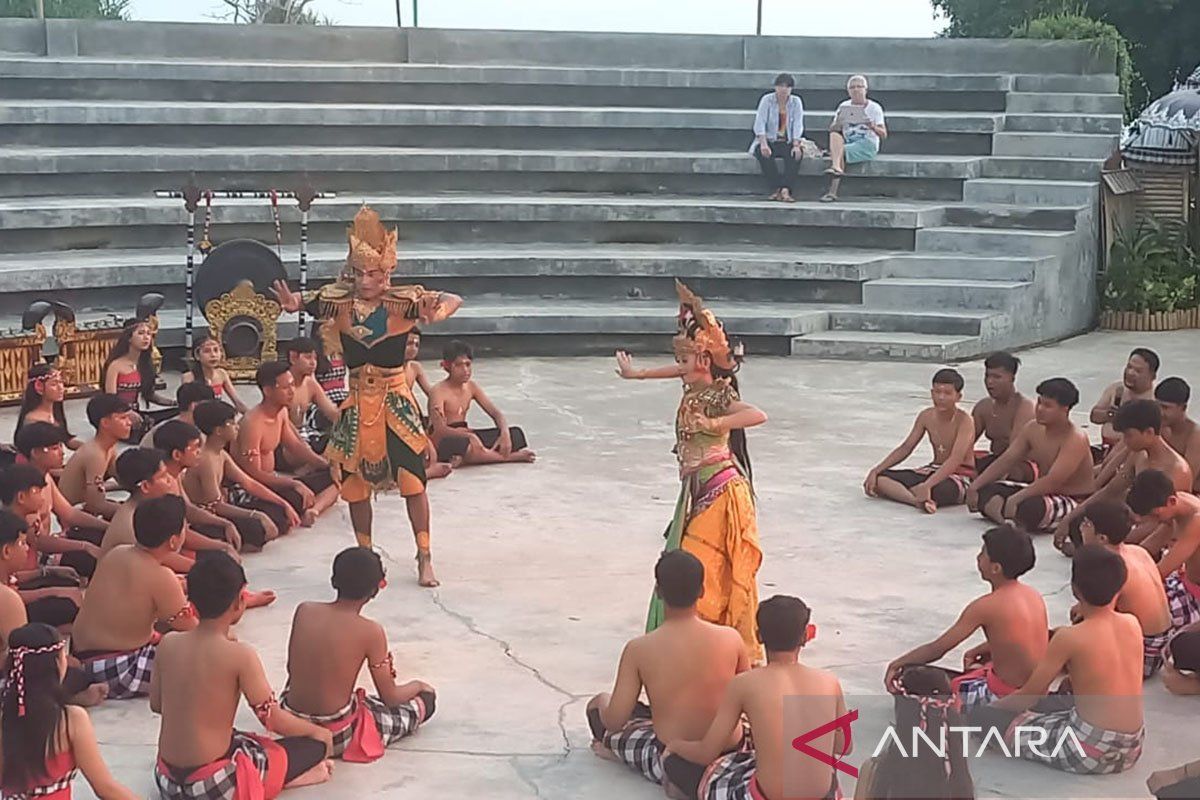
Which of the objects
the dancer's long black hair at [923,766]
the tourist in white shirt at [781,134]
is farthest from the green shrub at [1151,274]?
the dancer's long black hair at [923,766]

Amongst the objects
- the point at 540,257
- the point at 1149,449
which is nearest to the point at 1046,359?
the point at 540,257

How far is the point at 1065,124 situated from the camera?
47.4ft

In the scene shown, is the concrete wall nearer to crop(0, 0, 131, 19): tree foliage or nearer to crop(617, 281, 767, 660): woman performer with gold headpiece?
crop(0, 0, 131, 19): tree foliage

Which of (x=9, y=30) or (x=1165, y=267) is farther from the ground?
(x=9, y=30)

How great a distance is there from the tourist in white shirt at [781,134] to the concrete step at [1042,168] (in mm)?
1608

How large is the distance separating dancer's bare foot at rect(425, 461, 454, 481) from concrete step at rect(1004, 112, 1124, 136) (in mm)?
7899

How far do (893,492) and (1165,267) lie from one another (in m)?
6.59

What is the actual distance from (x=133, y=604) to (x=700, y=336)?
6.39 ft

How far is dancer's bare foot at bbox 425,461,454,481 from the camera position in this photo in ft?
27.3

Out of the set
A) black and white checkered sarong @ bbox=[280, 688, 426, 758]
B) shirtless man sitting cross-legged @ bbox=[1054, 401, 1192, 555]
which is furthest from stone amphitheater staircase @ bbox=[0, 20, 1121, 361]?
black and white checkered sarong @ bbox=[280, 688, 426, 758]

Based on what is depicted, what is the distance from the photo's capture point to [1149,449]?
6332mm

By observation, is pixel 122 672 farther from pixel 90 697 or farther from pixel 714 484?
pixel 714 484

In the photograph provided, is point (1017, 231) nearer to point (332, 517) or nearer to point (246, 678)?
point (332, 517)

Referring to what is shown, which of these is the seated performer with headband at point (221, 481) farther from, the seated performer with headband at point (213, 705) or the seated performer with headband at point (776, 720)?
the seated performer with headband at point (776, 720)
